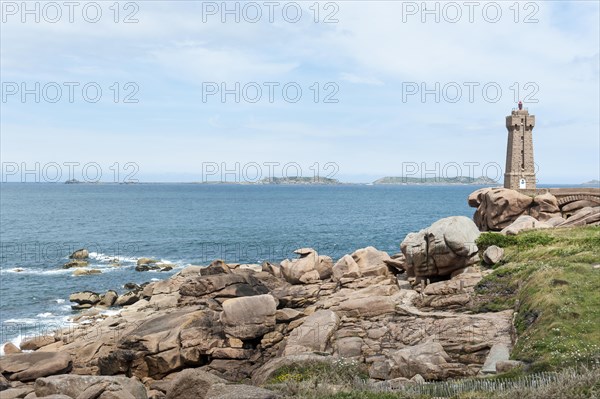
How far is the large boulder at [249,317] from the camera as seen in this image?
26.8 meters

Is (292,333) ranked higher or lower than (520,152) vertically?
lower

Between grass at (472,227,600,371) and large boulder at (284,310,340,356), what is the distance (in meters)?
7.07

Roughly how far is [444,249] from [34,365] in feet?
74.4

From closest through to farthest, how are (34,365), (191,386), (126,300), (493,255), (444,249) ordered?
1. (191,386)
2. (34,365)
3. (444,249)
4. (493,255)
5. (126,300)

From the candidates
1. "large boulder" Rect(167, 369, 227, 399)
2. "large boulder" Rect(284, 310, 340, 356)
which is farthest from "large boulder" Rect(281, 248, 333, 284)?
"large boulder" Rect(167, 369, 227, 399)

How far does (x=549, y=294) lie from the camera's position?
21.9m

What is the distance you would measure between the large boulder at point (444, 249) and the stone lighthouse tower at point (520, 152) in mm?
32633

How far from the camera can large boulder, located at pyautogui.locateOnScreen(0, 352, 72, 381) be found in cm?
2548

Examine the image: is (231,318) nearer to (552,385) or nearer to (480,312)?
(480,312)

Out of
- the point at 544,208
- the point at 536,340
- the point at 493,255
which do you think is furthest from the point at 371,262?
the point at 544,208

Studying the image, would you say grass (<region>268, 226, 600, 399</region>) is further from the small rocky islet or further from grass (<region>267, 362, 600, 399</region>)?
the small rocky islet

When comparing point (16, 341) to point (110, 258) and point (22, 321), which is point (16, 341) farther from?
point (110, 258)

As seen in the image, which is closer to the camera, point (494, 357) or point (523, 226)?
point (494, 357)

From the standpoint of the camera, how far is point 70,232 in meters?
97.2
